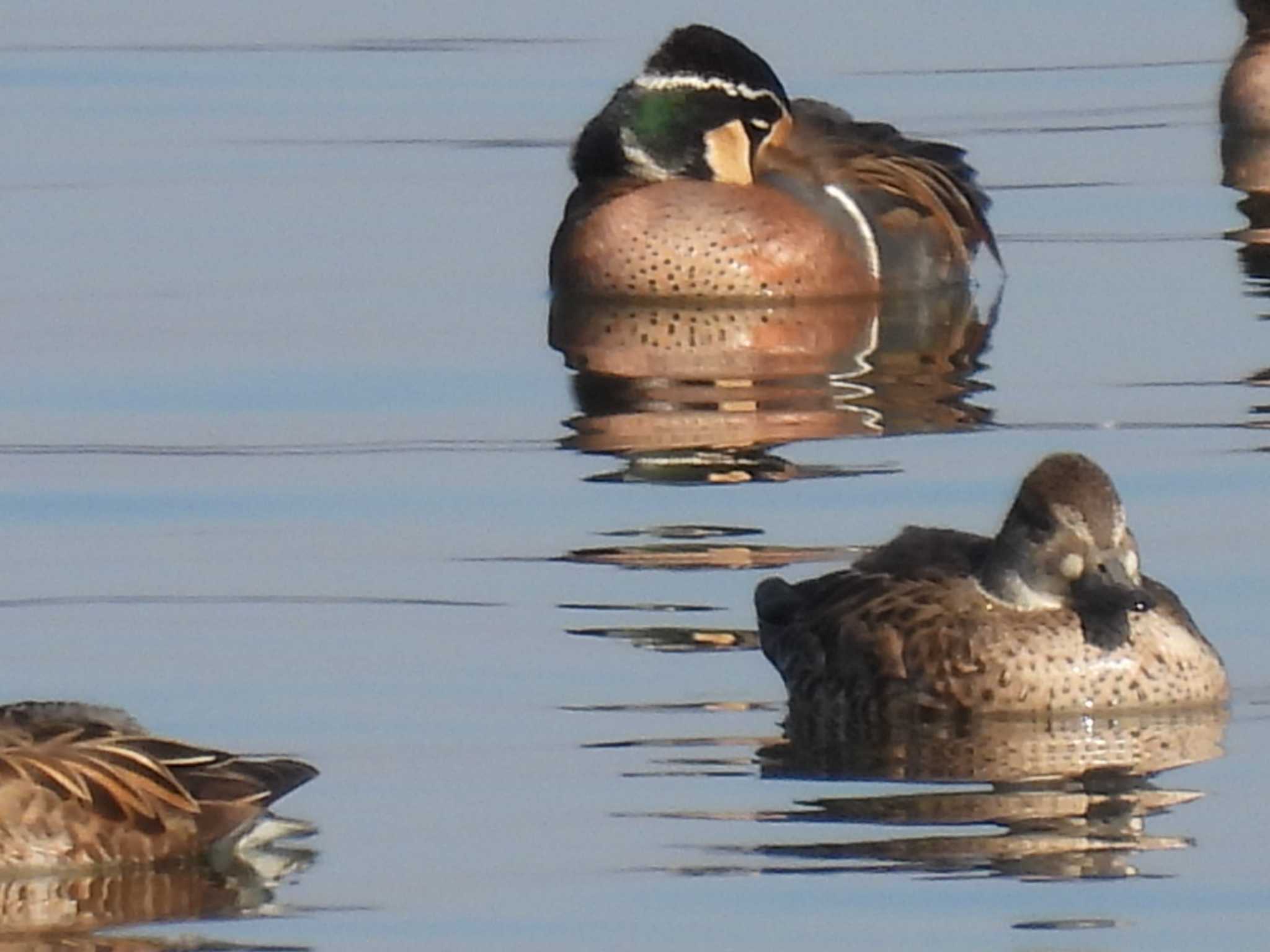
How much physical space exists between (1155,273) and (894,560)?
19.7 feet

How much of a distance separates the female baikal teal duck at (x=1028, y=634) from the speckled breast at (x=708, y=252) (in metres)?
5.95

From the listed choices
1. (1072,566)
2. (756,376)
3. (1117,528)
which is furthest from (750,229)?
(1117,528)

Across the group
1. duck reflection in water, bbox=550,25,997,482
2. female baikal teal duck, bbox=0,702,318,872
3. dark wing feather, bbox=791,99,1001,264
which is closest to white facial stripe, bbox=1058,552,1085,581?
female baikal teal duck, bbox=0,702,318,872

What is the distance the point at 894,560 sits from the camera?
449 inches

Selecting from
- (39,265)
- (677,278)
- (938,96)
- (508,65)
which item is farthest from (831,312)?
(508,65)

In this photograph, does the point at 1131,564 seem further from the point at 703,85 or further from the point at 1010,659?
the point at 703,85

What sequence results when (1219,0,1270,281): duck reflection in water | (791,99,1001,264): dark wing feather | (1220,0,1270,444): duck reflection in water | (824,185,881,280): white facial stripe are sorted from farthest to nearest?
1. (1219,0,1270,281): duck reflection in water
2. (1220,0,1270,444): duck reflection in water
3. (791,99,1001,264): dark wing feather
4. (824,185,881,280): white facial stripe

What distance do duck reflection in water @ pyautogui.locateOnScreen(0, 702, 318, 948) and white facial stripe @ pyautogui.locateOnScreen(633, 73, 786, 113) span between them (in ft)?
25.6

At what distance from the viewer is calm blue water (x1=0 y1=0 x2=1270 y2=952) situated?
9.38m

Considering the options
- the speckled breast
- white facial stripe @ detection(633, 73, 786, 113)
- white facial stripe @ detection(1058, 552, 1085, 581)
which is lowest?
white facial stripe @ detection(1058, 552, 1085, 581)

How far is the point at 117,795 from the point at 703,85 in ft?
26.8

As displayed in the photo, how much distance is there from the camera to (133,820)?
9.51m

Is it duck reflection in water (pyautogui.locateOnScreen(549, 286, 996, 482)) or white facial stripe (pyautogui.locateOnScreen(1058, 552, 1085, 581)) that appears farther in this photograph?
duck reflection in water (pyautogui.locateOnScreen(549, 286, 996, 482))

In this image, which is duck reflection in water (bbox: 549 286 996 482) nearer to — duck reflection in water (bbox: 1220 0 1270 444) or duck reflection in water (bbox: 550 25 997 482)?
duck reflection in water (bbox: 550 25 997 482)
